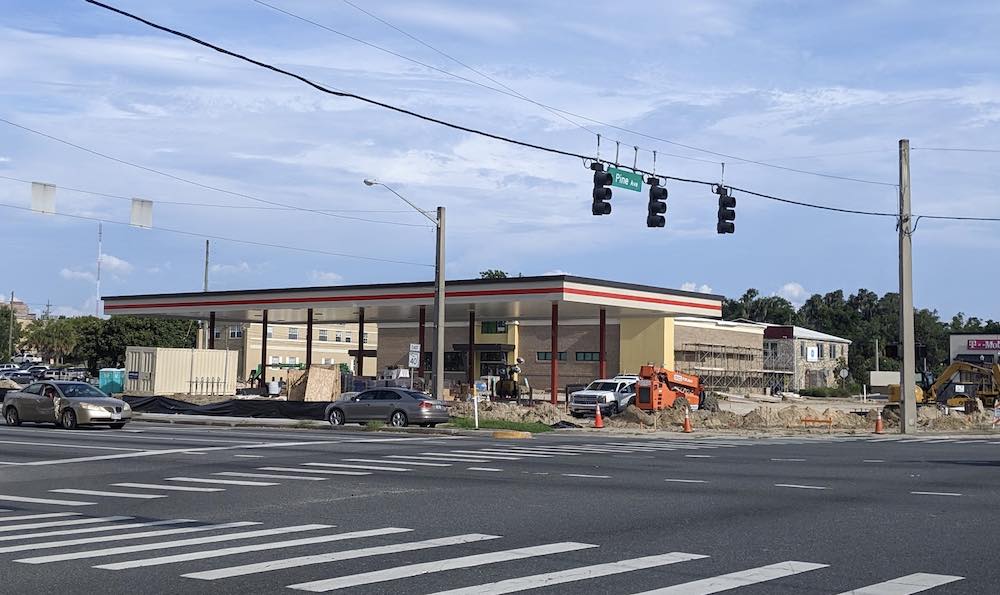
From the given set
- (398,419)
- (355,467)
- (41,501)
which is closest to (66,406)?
(398,419)

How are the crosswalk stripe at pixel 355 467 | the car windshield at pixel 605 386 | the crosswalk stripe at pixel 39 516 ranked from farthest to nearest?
the car windshield at pixel 605 386 < the crosswalk stripe at pixel 355 467 < the crosswalk stripe at pixel 39 516

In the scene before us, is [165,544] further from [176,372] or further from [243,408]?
[176,372]

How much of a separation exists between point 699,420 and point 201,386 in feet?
96.1

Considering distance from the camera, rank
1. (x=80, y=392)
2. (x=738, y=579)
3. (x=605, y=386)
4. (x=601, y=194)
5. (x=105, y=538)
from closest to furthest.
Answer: (x=738, y=579) → (x=105, y=538) → (x=601, y=194) → (x=80, y=392) → (x=605, y=386)

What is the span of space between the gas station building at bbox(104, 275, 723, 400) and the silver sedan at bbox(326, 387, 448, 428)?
52.9ft

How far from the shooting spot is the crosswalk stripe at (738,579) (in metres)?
9.28

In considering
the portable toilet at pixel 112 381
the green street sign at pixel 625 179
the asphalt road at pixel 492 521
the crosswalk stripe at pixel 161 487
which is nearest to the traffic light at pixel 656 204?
the green street sign at pixel 625 179

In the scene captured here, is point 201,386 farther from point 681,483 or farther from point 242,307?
point 681,483

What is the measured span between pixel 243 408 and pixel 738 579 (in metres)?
38.2

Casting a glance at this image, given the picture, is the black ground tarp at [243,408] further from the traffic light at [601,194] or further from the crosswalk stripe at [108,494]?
the crosswalk stripe at [108,494]

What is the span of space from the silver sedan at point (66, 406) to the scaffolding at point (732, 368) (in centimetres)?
5287

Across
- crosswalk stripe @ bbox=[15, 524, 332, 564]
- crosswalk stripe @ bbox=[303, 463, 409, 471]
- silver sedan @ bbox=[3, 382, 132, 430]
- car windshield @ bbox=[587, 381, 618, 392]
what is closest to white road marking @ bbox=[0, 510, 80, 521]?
crosswalk stripe @ bbox=[15, 524, 332, 564]

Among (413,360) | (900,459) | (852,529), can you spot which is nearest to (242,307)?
(413,360)

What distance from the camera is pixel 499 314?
230 feet
